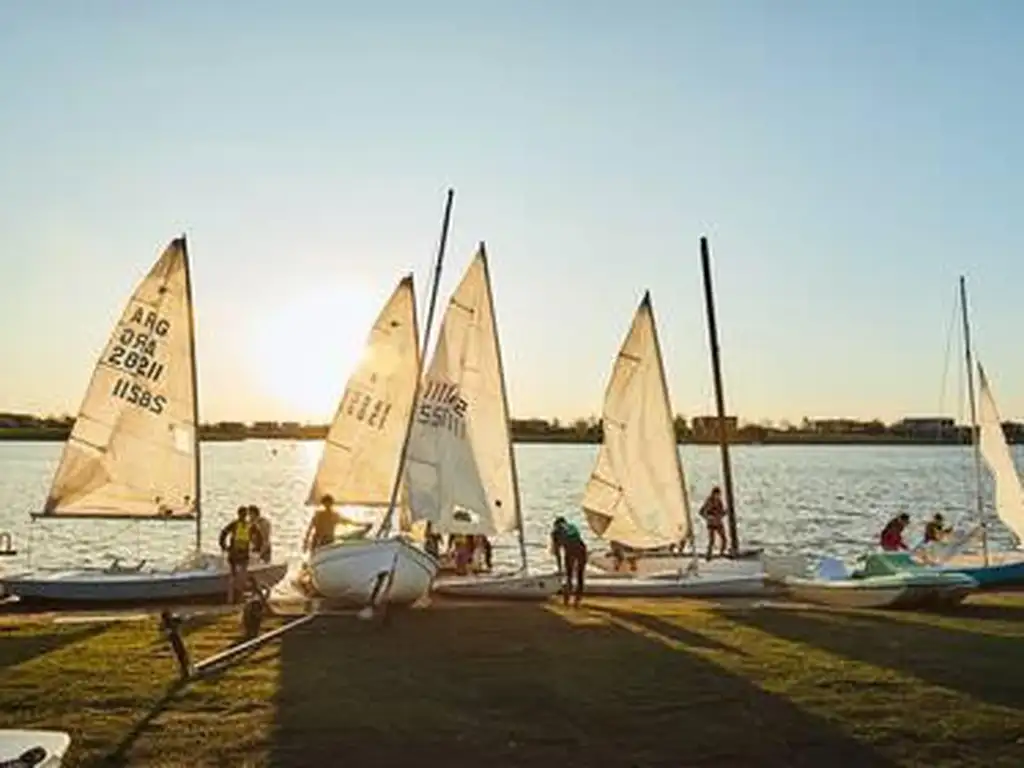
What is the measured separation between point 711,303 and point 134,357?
51.1ft

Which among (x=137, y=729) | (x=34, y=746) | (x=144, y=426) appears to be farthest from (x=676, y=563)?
(x=34, y=746)

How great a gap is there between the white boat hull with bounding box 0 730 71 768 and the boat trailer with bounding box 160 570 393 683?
5478 mm

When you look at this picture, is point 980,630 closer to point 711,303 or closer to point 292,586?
point 292,586

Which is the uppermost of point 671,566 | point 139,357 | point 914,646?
point 139,357

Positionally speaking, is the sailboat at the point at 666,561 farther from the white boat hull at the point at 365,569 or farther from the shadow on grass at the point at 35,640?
the shadow on grass at the point at 35,640

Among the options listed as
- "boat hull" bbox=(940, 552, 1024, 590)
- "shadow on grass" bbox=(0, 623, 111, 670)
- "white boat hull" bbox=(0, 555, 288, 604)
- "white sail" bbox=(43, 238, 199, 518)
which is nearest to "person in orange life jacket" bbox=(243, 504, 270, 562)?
"white boat hull" bbox=(0, 555, 288, 604)

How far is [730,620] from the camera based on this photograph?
19.6m

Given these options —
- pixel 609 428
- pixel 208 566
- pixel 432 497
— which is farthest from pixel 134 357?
pixel 609 428

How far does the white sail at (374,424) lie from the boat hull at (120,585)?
3.07m

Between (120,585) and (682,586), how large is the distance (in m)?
10.9

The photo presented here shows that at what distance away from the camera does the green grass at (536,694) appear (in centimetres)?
1124

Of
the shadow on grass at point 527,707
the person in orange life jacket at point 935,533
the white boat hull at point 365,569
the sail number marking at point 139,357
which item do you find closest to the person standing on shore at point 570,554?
the white boat hull at point 365,569

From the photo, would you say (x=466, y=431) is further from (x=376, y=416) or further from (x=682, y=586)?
(x=682, y=586)

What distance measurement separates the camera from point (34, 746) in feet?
26.3
